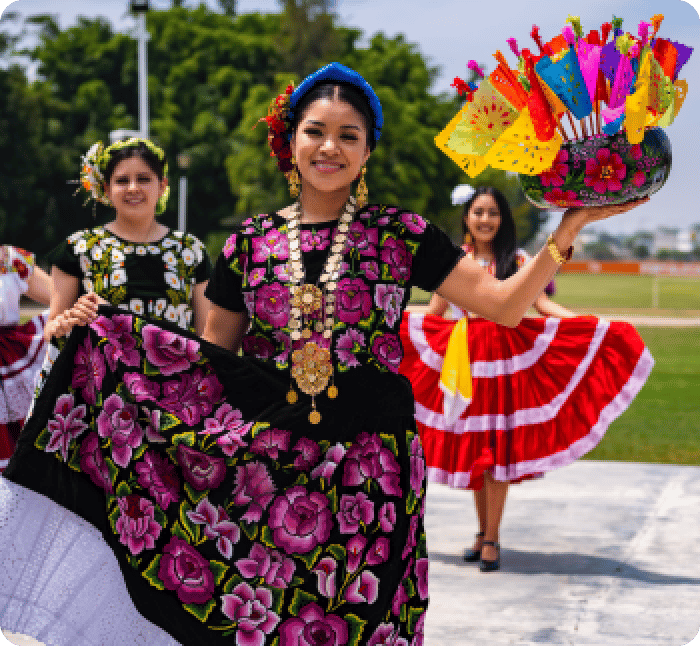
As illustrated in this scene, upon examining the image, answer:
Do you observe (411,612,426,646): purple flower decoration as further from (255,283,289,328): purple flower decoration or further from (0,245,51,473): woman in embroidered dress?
(0,245,51,473): woman in embroidered dress

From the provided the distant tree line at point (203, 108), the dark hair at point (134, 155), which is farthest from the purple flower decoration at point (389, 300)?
the distant tree line at point (203, 108)

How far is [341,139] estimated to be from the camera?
294 centimetres

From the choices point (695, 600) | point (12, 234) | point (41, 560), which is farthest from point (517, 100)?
point (12, 234)

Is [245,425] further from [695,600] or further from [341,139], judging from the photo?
[695,600]

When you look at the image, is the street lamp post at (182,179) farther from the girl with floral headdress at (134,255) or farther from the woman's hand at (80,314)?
the woman's hand at (80,314)

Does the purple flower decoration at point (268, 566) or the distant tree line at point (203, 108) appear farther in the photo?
the distant tree line at point (203, 108)

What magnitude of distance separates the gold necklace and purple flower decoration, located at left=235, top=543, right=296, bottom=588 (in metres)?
0.38

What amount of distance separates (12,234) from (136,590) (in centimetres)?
3603

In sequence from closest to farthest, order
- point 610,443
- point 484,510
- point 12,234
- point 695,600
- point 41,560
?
1. point 41,560
2. point 695,600
3. point 484,510
4. point 610,443
5. point 12,234

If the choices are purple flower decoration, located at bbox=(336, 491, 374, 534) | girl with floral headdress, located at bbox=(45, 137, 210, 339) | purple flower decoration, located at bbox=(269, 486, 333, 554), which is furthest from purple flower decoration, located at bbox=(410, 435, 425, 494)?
girl with floral headdress, located at bbox=(45, 137, 210, 339)

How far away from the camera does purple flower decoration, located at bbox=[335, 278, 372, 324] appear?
9.36 ft

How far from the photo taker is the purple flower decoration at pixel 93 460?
308 centimetres

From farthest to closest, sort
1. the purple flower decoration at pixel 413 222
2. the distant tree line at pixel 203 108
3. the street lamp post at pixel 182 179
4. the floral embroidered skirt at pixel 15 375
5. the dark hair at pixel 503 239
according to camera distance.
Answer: the distant tree line at pixel 203 108
the street lamp post at pixel 182 179
the dark hair at pixel 503 239
the floral embroidered skirt at pixel 15 375
the purple flower decoration at pixel 413 222

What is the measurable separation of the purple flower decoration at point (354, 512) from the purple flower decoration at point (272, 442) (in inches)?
8.5
